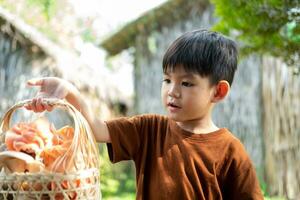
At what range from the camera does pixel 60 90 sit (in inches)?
84.1

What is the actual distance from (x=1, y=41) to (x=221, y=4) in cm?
377

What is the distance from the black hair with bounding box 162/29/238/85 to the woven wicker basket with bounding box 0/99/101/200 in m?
0.46

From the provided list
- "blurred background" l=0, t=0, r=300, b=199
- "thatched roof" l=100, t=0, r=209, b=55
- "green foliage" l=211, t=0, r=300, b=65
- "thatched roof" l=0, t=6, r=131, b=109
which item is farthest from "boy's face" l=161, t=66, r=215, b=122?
"thatched roof" l=100, t=0, r=209, b=55

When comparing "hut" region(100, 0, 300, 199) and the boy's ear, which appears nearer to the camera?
the boy's ear

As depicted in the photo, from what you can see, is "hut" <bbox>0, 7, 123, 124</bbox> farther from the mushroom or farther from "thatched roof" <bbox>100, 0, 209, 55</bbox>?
the mushroom

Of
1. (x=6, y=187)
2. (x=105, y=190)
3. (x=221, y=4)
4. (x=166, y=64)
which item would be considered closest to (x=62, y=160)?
(x=6, y=187)

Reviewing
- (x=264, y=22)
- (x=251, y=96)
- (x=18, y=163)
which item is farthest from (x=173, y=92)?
(x=251, y=96)

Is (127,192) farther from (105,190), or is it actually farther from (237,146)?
(237,146)

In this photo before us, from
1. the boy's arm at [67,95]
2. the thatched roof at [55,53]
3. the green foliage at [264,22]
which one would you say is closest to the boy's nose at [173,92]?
the boy's arm at [67,95]

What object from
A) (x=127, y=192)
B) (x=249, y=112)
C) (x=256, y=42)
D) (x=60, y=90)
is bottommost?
(x=127, y=192)

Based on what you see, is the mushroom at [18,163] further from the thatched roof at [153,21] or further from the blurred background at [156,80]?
the thatched roof at [153,21]

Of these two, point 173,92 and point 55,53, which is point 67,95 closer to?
point 173,92

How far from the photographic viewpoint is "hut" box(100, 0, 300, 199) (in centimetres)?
672

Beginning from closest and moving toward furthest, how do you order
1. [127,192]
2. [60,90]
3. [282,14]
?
[60,90]
[282,14]
[127,192]
